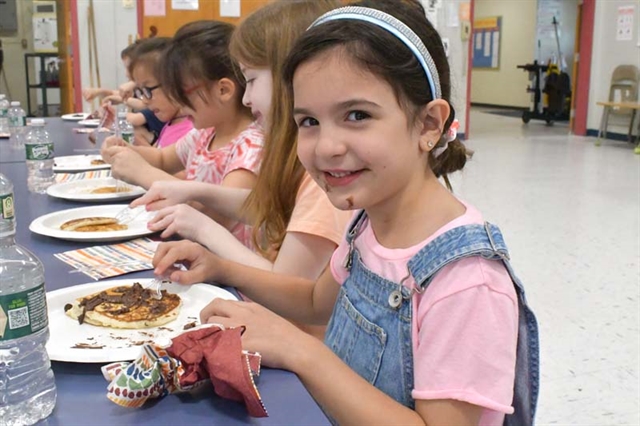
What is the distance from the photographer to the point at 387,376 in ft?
3.03

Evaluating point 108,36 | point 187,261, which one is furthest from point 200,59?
point 108,36

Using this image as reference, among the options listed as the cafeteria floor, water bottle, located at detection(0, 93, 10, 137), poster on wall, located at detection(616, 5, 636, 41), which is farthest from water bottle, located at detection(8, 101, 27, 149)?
poster on wall, located at detection(616, 5, 636, 41)

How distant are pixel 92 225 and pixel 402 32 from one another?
98 cm

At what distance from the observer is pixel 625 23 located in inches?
321

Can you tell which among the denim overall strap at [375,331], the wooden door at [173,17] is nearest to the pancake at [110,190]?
the denim overall strap at [375,331]

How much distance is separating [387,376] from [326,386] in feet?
0.41

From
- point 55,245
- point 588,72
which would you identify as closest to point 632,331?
point 55,245

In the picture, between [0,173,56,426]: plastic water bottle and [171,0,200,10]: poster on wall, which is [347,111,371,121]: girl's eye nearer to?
[0,173,56,426]: plastic water bottle

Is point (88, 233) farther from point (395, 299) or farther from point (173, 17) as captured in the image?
point (173, 17)

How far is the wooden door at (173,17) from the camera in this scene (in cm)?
636

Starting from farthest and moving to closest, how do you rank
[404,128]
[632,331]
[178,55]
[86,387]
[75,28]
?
[75,28]
[632,331]
[178,55]
[404,128]
[86,387]

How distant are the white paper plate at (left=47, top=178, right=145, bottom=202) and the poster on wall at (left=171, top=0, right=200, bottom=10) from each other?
15.6 feet

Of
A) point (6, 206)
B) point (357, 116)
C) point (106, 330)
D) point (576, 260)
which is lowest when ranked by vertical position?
point (576, 260)

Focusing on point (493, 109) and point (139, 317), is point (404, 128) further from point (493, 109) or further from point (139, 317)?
point (493, 109)
